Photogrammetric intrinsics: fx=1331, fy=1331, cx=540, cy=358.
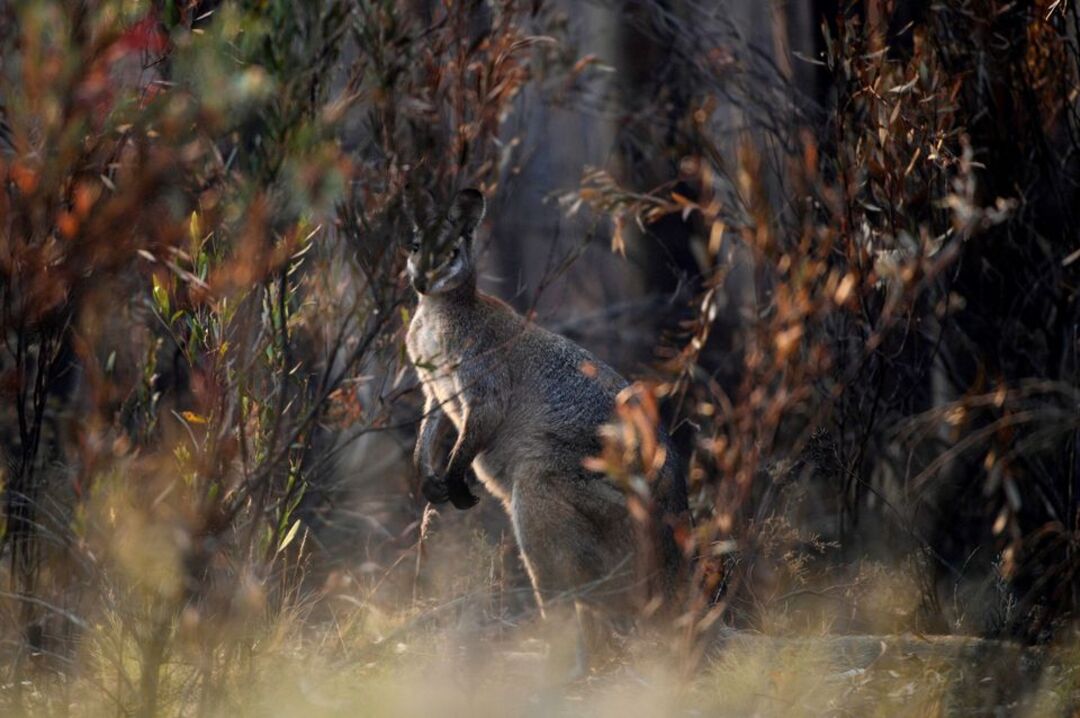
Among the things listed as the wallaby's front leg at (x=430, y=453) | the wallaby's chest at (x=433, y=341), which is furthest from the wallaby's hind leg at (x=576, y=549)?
the wallaby's chest at (x=433, y=341)

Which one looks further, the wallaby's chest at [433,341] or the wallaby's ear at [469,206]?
the wallaby's chest at [433,341]

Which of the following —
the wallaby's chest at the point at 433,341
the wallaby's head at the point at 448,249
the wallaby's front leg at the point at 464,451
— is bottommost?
the wallaby's front leg at the point at 464,451

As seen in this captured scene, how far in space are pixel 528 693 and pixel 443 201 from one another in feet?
6.96

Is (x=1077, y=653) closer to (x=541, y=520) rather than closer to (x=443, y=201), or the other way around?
(x=541, y=520)

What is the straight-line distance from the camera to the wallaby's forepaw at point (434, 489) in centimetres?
632

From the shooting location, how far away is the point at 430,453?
6.62 meters

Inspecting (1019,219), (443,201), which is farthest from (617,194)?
(443,201)

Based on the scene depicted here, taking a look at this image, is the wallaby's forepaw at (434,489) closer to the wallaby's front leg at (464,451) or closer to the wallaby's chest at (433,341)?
the wallaby's front leg at (464,451)

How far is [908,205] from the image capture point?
6070 mm

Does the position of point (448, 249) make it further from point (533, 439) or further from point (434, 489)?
point (434, 489)

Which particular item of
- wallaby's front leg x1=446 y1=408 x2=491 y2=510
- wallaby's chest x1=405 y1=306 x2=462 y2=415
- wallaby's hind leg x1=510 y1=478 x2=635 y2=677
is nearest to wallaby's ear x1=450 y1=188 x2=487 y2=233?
wallaby's chest x1=405 y1=306 x2=462 y2=415

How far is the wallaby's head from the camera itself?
4.20 meters

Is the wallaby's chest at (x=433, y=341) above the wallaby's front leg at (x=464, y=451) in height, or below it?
above

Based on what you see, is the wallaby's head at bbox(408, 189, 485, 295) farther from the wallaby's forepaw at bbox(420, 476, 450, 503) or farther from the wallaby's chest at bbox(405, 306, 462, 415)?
the wallaby's forepaw at bbox(420, 476, 450, 503)
